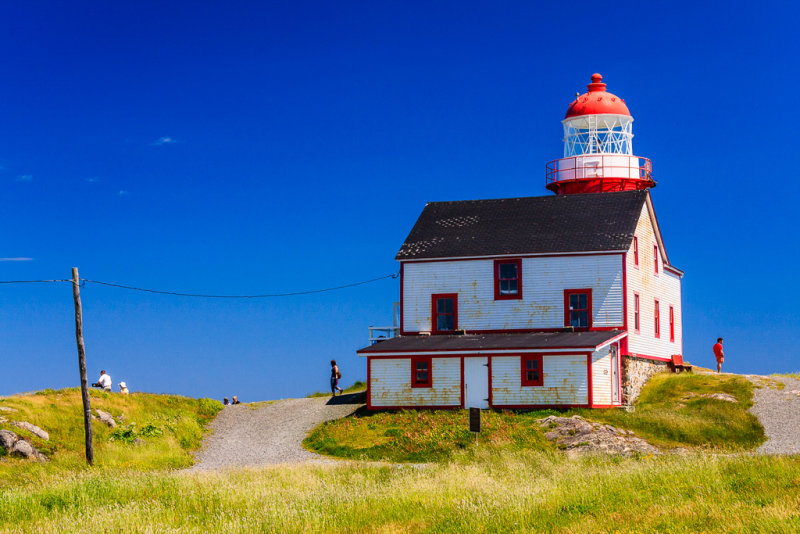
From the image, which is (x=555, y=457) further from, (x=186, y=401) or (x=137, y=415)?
(x=186, y=401)

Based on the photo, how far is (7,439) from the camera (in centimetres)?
2883

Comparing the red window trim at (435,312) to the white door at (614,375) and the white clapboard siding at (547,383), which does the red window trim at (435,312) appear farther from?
the white door at (614,375)

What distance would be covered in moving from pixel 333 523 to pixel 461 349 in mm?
20505

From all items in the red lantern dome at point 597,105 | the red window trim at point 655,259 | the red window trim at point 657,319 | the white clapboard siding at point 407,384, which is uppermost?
the red lantern dome at point 597,105

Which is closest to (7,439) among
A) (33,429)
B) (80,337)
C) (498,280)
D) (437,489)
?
(33,429)

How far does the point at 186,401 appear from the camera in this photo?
1598 inches

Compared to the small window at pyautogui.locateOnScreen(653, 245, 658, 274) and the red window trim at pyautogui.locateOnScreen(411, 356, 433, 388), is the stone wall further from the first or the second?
the red window trim at pyautogui.locateOnScreen(411, 356, 433, 388)

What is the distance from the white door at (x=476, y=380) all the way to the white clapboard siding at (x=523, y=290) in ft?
11.5

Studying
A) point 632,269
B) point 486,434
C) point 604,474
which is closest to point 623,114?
point 632,269

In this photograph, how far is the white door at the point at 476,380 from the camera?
35.9 metres

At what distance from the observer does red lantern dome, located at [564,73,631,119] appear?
149 ft

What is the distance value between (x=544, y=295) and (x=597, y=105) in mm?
11958

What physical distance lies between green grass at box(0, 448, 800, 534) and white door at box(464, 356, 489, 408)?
13833 mm

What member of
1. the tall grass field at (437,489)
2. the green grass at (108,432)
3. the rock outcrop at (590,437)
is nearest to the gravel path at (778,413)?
the tall grass field at (437,489)
